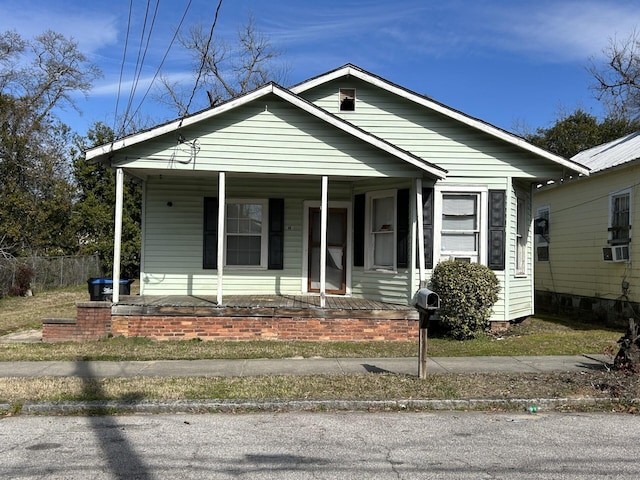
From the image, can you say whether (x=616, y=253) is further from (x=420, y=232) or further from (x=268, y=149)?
(x=268, y=149)

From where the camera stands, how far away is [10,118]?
27000 mm

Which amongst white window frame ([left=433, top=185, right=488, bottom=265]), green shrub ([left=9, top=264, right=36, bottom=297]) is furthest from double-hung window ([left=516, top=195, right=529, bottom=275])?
green shrub ([left=9, top=264, right=36, bottom=297])

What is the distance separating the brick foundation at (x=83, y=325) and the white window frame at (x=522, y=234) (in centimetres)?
888

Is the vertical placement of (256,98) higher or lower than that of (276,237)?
higher

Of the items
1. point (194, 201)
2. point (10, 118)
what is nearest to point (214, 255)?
point (194, 201)

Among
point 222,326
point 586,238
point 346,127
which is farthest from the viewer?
point 586,238

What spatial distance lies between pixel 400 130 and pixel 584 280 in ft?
22.9

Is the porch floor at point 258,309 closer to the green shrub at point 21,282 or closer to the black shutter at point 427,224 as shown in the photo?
the black shutter at point 427,224

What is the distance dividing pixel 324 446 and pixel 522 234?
9.33m

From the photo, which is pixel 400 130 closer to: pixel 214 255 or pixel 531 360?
pixel 214 255

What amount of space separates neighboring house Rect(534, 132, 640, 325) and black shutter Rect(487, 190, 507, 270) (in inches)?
130

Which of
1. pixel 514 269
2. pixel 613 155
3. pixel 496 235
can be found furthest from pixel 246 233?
pixel 613 155

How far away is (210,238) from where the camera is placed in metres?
12.5

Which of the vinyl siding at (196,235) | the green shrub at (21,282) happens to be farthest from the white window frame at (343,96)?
the green shrub at (21,282)
